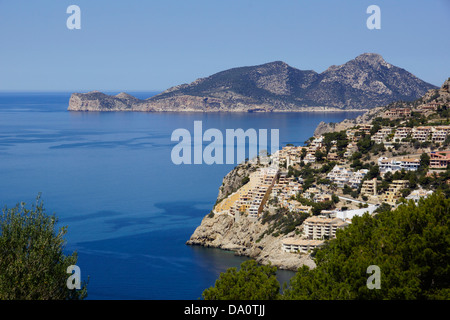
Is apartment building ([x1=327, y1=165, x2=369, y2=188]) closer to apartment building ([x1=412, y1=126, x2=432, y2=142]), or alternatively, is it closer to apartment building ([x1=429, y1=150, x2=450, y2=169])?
apartment building ([x1=429, y1=150, x2=450, y2=169])

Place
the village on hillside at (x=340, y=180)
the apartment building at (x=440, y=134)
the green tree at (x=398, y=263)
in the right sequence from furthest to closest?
the apartment building at (x=440, y=134)
the village on hillside at (x=340, y=180)
the green tree at (x=398, y=263)

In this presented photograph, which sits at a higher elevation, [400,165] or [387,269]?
[387,269]

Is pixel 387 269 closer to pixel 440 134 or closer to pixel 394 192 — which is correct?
pixel 394 192

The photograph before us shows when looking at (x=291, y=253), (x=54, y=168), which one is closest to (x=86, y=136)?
(x=54, y=168)

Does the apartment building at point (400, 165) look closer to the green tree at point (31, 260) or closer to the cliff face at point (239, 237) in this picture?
the cliff face at point (239, 237)

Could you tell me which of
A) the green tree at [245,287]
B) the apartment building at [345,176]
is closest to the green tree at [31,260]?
the green tree at [245,287]

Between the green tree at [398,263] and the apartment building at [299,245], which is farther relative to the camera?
the apartment building at [299,245]

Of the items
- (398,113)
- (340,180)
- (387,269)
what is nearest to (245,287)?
(387,269)
